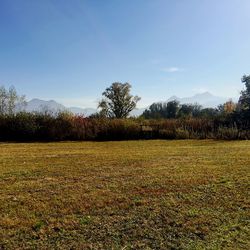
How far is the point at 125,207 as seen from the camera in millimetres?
4703

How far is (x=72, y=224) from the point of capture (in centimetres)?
409

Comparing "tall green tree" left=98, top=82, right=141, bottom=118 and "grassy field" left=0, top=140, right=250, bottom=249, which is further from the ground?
"tall green tree" left=98, top=82, right=141, bottom=118

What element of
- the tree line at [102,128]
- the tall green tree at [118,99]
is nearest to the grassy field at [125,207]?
the tree line at [102,128]

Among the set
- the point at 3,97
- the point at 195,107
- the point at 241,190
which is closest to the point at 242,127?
the point at 241,190

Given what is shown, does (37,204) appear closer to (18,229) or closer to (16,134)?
(18,229)

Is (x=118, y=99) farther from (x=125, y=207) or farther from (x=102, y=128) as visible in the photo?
(x=125, y=207)

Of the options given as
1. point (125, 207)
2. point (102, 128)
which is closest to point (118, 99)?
point (102, 128)

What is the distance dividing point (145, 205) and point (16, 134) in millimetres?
15527

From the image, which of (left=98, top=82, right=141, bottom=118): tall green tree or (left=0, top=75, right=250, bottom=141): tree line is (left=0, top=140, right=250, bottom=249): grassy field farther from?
(left=98, top=82, right=141, bottom=118): tall green tree

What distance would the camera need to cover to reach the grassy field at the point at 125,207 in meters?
3.68

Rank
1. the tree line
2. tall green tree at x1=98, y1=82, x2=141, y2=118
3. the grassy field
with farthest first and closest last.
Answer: tall green tree at x1=98, y1=82, x2=141, y2=118, the tree line, the grassy field

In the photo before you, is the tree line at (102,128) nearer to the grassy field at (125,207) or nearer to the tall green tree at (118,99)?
the grassy field at (125,207)

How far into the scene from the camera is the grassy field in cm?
368

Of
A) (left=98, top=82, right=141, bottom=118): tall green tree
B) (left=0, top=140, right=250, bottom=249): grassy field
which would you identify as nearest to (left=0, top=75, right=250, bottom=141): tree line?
(left=0, top=140, right=250, bottom=249): grassy field
